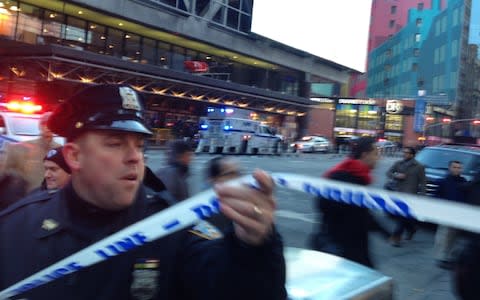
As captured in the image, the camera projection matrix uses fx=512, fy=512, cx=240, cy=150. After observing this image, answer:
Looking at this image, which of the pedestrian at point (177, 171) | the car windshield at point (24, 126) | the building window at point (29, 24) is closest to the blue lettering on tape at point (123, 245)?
the pedestrian at point (177, 171)

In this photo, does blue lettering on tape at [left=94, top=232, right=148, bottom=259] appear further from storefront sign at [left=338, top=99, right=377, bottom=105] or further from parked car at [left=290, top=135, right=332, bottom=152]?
storefront sign at [left=338, top=99, right=377, bottom=105]

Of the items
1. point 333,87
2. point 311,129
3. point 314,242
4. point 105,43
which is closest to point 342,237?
point 314,242

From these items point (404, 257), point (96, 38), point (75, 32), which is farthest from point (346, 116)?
point (404, 257)

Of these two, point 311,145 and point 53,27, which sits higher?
point 53,27

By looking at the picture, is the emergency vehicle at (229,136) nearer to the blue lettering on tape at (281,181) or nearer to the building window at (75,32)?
the building window at (75,32)

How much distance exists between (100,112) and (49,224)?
1.40 ft

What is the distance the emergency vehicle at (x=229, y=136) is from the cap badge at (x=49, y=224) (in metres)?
29.1

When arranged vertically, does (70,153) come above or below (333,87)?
below

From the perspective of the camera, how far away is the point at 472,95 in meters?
88.6

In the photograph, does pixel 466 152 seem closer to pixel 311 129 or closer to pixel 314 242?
pixel 314 242

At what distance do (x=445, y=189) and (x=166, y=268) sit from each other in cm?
740

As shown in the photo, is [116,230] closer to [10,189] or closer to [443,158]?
[10,189]

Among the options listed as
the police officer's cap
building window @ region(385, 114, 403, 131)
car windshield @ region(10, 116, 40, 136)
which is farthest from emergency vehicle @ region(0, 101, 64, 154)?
building window @ region(385, 114, 403, 131)

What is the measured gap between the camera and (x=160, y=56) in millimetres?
38000
